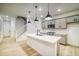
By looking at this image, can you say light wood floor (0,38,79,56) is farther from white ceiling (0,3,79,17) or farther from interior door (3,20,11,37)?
white ceiling (0,3,79,17)

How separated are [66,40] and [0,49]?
1507 millimetres

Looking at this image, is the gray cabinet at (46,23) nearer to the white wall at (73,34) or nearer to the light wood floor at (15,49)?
the white wall at (73,34)

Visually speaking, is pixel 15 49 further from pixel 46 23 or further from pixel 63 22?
pixel 63 22

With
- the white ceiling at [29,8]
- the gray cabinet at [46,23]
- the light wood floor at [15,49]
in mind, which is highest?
the white ceiling at [29,8]

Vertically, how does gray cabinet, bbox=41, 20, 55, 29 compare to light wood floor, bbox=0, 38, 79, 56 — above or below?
above

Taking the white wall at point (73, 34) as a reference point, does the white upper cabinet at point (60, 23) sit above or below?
above

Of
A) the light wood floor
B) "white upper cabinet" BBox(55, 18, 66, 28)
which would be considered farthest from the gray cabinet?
the light wood floor

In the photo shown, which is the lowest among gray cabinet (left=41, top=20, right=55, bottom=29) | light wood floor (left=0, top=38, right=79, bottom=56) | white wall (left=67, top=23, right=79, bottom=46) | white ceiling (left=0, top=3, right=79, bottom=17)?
light wood floor (left=0, top=38, right=79, bottom=56)

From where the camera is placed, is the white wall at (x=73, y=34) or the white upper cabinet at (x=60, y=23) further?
the white upper cabinet at (x=60, y=23)

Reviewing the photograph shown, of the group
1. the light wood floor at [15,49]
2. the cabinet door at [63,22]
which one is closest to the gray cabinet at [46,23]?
the cabinet door at [63,22]

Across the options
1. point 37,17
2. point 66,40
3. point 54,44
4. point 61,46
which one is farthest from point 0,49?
point 66,40

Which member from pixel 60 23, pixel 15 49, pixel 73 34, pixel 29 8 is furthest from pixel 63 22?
pixel 15 49

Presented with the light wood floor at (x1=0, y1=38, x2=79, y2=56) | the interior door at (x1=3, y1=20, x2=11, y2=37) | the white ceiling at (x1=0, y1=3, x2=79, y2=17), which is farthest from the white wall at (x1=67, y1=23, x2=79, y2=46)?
the interior door at (x1=3, y1=20, x2=11, y2=37)

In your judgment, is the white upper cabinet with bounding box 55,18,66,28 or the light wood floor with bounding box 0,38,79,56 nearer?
the light wood floor with bounding box 0,38,79,56
